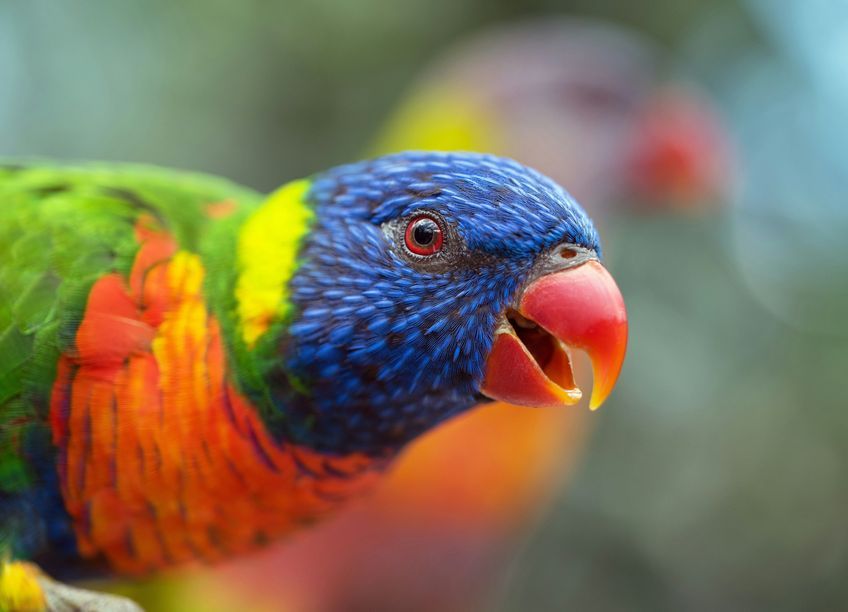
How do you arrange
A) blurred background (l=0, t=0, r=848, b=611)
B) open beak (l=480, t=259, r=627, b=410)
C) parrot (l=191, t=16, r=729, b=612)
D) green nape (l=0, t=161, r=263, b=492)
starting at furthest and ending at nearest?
1. blurred background (l=0, t=0, r=848, b=611)
2. parrot (l=191, t=16, r=729, b=612)
3. green nape (l=0, t=161, r=263, b=492)
4. open beak (l=480, t=259, r=627, b=410)

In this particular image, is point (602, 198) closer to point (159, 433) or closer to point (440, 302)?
point (440, 302)

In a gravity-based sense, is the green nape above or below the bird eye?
below

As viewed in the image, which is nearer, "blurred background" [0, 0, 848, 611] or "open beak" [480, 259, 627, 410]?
"open beak" [480, 259, 627, 410]

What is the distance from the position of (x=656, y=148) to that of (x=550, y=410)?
1.42 meters

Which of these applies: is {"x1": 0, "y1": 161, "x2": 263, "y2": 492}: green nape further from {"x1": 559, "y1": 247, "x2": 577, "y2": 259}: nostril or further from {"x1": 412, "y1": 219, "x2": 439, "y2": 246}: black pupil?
{"x1": 559, "y1": 247, "x2": 577, "y2": 259}: nostril

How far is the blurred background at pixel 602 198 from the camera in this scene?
265 centimetres

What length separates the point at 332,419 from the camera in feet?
4.16

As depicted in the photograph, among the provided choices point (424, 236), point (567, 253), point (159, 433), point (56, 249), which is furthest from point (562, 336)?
point (56, 249)

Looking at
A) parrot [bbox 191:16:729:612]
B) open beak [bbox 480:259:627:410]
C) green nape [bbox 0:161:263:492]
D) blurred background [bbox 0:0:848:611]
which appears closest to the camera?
open beak [bbox 480:259:627:410]

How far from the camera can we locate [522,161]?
2.97m

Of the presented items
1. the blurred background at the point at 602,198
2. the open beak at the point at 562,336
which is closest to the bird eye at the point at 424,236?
the open beak at the point at 562,336

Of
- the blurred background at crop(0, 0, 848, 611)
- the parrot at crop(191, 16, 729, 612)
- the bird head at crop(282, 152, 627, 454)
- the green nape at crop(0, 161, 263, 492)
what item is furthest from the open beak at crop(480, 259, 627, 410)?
the blurred background at crop(0, 0, 848, 611)

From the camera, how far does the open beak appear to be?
112 centimetres

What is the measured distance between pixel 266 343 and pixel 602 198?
2199mm
